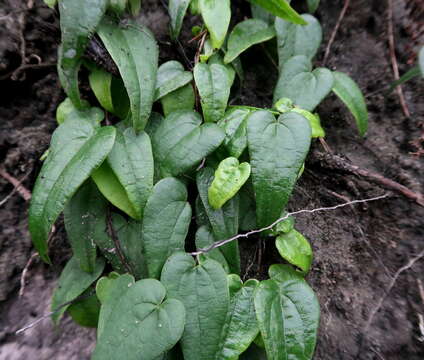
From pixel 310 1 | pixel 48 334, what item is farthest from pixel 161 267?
pixel 310 1

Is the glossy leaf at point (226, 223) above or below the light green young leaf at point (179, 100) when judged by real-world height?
below

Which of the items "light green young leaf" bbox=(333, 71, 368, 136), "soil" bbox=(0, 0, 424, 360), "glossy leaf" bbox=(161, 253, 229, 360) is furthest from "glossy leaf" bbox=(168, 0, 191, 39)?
"glossy leaf" bbox=(161, 253, 229, 360)

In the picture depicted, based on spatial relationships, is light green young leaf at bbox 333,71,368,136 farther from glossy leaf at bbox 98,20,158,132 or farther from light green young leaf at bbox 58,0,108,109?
light green young leaf at bbox 58,0,108,109

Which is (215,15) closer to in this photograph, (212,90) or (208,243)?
(212,90)

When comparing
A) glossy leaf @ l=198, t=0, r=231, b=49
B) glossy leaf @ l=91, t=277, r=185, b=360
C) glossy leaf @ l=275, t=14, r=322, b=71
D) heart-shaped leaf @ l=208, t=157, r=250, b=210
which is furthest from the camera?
glossy leaf @ l=275, t=14, r=322, b=71

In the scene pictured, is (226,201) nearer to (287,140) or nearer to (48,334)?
(287,140)

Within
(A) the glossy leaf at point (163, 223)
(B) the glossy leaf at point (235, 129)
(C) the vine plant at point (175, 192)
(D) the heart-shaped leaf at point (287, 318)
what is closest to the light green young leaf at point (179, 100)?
(C) the vine plant at point (175, 192)

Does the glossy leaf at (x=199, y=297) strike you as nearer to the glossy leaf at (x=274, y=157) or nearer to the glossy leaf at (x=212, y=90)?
the glossy leaf at (x=274, y=157)
